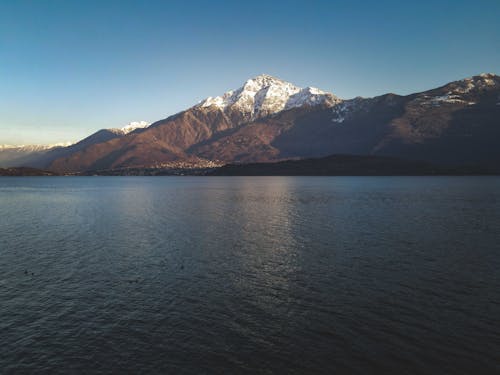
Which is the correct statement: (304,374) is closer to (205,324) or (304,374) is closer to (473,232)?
(205,324)

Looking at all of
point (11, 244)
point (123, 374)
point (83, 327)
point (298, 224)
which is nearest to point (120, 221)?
point (11, 244)

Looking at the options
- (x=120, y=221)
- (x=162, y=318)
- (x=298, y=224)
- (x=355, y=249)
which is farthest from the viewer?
(x=120, y=221)

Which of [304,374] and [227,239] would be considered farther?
[227,239]

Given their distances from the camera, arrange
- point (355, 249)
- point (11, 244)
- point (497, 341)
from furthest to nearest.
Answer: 1. point (11, 244)
2. point (355, 249)
3. point (497, 341)

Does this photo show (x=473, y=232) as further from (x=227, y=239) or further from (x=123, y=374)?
(x=123, y=374)

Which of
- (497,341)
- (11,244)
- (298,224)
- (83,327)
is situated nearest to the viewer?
(497,341)

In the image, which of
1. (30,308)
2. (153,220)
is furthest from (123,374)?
(153,220)
